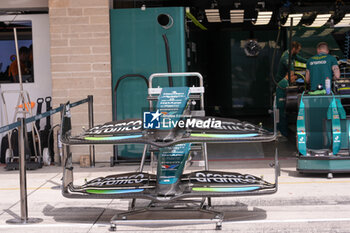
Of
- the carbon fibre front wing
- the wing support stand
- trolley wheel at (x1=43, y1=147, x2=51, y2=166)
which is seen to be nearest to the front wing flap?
the carbon fibre front wing

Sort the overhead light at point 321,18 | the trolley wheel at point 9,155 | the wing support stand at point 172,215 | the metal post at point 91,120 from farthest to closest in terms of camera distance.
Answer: the overhead light at point 321,18 < the trolley wheel at point 9,155 < the metal post at point 91,120 < the wing support stand at point 172,215

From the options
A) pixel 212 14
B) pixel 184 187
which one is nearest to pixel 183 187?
pixel 184 187

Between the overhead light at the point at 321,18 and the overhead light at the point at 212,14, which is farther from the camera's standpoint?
the overhead light at the point at 212,14

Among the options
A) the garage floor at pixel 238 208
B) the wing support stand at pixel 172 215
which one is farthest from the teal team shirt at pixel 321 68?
the wing support stand at pixel 172 215

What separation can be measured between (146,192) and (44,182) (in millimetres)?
3336

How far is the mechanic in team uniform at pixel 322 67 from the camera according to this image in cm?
987

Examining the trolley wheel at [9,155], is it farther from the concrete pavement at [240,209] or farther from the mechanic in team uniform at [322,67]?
the mechanic in team uniform at [322,67]

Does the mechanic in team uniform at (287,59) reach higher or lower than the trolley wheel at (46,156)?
higher

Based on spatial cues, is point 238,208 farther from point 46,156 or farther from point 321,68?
point 46,156

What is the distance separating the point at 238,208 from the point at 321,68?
422 cm

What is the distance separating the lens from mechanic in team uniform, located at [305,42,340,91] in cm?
987

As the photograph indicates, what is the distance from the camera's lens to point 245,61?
19.4m

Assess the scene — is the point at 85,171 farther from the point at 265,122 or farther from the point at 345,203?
the point at 265,122

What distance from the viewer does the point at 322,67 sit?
390 inches
